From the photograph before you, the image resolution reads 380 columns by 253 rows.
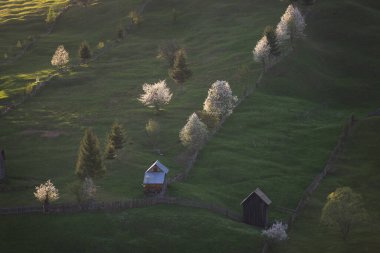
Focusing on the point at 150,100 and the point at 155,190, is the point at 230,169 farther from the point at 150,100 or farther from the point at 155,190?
the point at 150,100

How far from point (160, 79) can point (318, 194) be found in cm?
5911

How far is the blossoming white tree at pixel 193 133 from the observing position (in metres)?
100

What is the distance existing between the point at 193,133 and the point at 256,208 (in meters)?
23.7

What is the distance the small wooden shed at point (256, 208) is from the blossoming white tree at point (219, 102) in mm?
31377

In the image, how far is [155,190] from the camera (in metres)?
83.5

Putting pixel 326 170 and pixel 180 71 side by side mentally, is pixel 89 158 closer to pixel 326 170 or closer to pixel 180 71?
pixel 326 170

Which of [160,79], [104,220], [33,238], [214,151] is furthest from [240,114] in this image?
[33,238]

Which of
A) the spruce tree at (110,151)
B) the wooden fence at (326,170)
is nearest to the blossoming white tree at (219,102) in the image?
the wooden fence at (326,170)

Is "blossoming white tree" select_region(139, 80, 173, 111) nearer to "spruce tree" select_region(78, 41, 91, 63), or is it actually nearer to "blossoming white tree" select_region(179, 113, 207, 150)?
"blossoming white tree" select_region(179, 113, 207, 150)

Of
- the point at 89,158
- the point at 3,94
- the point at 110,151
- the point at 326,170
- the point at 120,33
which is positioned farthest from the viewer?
the point at 120,33

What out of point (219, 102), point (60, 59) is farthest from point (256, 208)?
point (60, 59)

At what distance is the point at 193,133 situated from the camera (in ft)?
329

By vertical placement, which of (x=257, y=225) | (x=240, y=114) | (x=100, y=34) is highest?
(x=100, y=34)

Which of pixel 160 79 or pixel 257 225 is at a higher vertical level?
pixel 160 79
